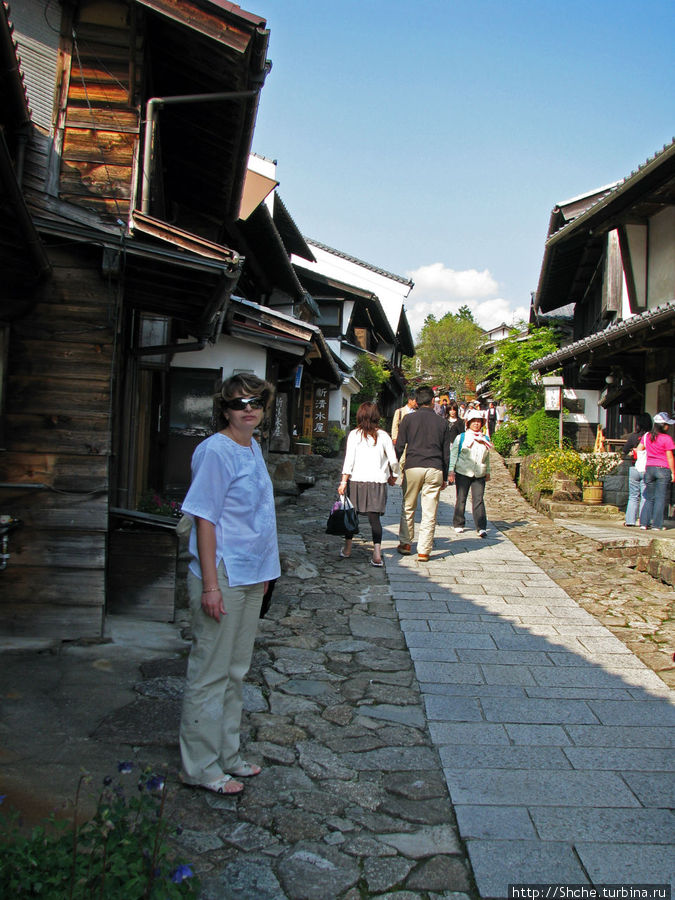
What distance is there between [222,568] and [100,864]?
1.28 m

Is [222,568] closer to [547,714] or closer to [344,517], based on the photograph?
[547,714]

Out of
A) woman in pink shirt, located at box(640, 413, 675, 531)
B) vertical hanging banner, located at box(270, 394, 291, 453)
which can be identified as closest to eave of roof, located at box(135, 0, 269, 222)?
woman in pink shirt, located at box(640, 413, 675, 531)

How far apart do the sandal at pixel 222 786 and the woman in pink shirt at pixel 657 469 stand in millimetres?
9008

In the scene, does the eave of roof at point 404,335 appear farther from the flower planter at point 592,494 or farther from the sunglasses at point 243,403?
the sunglasses at point 243,403

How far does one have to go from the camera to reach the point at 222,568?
10.8 ft

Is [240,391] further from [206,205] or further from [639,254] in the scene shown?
[639,254]

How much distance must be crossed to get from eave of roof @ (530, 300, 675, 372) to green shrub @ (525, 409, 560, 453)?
473cm

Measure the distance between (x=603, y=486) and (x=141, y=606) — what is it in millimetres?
9951

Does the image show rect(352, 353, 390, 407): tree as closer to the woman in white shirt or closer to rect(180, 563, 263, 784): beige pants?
the woman in white shirt

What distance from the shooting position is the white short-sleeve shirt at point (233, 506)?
3.23m

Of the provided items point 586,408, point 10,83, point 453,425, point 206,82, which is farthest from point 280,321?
point 586,408

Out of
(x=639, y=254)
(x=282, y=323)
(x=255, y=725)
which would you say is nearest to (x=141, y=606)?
(x=255, y=725)

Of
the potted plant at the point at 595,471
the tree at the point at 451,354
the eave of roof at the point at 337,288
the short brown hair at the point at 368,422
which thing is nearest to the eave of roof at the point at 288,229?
the eave of roof at the point at 337,288

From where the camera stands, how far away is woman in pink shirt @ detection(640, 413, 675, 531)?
34.5ft
